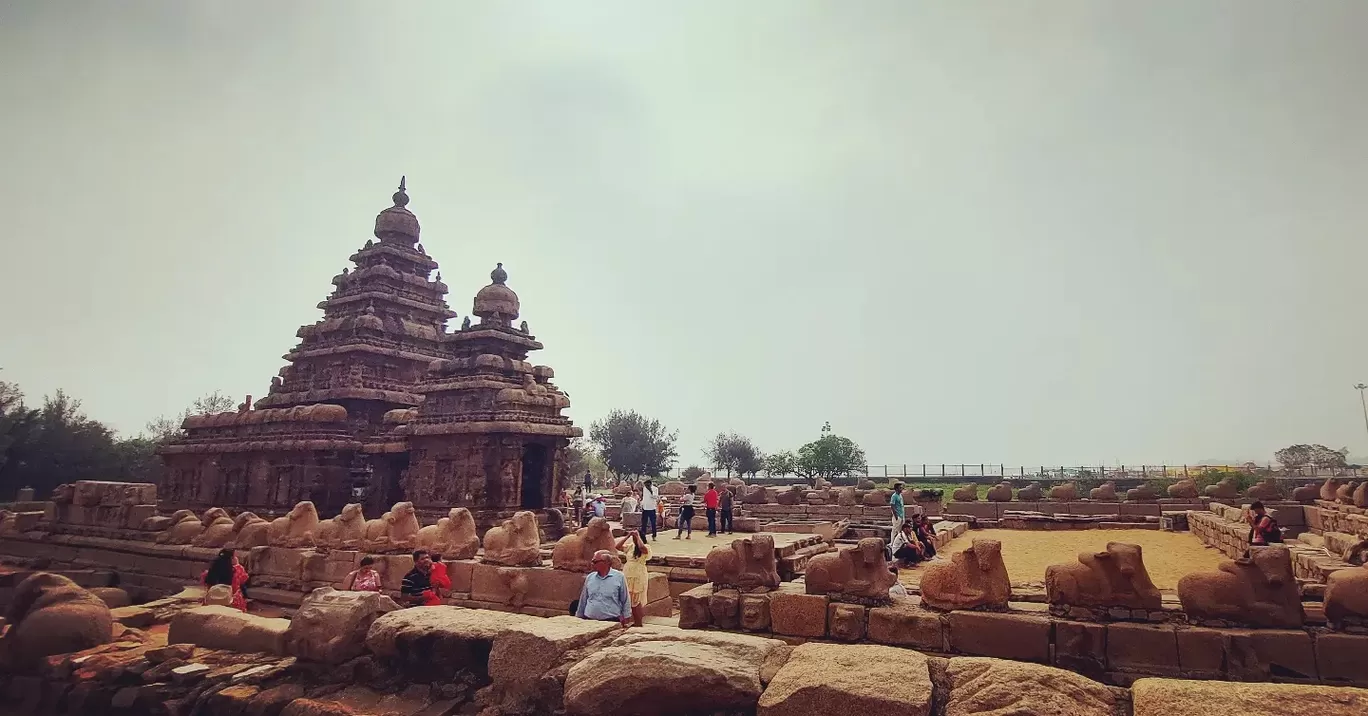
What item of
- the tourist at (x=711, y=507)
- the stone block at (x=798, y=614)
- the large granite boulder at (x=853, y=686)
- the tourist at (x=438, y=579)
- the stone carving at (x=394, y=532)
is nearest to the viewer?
the large granite boulder at (x=853, y=686)

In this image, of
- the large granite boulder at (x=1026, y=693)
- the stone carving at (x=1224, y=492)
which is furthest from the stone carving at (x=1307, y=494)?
the large granite boulder at (x=1026, y=693)

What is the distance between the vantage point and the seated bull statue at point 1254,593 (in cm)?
469

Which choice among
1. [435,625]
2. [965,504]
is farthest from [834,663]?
[965,504]

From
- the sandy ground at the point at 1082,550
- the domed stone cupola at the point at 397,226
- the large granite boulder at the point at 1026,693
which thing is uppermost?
the domed stone cupola at the point at 397,226

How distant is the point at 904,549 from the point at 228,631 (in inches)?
388

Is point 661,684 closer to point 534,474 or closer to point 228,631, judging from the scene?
point 228,631

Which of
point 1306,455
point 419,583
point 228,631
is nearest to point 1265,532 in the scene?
point 419,583

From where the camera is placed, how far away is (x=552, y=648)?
3838mm

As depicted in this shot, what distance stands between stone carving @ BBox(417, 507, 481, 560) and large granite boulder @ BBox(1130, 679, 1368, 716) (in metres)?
8.97

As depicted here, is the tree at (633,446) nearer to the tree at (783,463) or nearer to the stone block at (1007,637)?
the tree at (783,463)

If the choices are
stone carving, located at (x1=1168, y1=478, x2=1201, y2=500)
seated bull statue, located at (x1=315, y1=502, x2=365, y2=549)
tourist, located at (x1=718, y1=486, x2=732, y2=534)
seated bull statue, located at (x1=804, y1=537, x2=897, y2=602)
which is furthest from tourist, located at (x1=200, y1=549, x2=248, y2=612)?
stone carving, located at (x1=1168, y1=478, x2=1201, y2=500)

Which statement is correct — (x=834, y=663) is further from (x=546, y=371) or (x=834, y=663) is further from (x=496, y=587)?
(x=546, y=371)

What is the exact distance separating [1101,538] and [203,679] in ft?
59.0

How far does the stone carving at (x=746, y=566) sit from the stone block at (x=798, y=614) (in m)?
0.24
